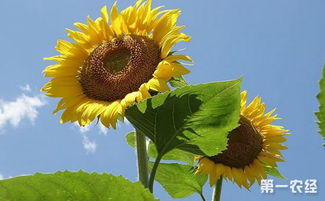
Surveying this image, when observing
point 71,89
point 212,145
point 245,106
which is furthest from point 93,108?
point 245,106

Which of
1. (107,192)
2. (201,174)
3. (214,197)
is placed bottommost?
(107,192)

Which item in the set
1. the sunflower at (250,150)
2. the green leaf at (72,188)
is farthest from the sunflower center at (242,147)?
the green leaf at (72,188)

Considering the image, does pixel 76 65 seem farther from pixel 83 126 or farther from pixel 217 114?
pixel 217 114

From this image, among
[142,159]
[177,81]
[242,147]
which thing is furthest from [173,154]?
[142,159]

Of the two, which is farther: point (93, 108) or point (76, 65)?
point (76, 65)

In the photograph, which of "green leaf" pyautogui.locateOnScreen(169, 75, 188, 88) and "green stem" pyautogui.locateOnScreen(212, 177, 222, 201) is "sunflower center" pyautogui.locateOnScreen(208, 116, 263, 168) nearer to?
"green stem" pyautogui.locateOnScreen(212, 177, 222, 201)

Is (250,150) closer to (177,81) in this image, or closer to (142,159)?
(177,81)

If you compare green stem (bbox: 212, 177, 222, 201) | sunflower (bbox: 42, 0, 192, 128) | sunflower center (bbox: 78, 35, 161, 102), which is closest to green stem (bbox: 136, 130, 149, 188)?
sunflower (bbox: 42, 0, 192, 128)
